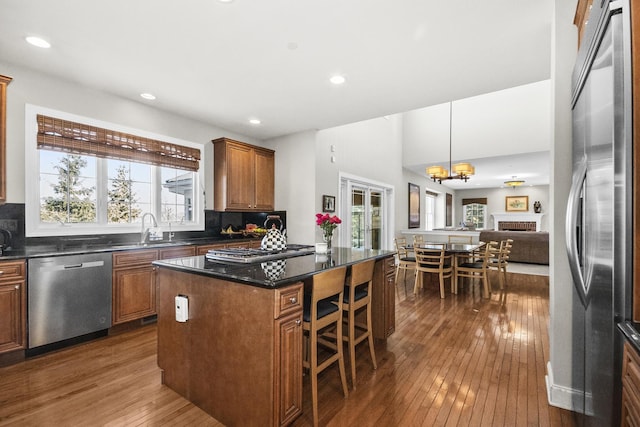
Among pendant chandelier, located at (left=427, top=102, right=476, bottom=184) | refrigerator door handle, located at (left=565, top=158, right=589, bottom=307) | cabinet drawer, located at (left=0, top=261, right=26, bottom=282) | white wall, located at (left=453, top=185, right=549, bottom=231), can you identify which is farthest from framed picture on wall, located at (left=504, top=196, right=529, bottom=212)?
cabinet drawer, located at (left=0, top=261, right=26, bottom=282)

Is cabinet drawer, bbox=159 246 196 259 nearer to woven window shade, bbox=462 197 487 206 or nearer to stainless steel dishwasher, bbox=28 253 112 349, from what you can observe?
stainless steel dishwasher, bbox=28 253 112 349

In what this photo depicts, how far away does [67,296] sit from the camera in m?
2.85

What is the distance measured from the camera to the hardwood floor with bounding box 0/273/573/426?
1877mm

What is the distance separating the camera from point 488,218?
12805mm

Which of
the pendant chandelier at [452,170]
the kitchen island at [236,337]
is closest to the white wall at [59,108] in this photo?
the kitchen island at [236,337]

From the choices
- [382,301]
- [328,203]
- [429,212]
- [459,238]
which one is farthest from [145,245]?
[429,212]

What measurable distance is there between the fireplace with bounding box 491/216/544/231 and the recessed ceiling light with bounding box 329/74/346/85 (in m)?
11.0

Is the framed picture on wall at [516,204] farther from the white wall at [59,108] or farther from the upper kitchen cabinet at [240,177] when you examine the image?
the white wall at [59,108]

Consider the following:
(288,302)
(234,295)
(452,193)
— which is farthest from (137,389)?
(452,193)

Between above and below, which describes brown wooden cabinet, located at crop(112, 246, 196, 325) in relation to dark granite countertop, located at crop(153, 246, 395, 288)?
below

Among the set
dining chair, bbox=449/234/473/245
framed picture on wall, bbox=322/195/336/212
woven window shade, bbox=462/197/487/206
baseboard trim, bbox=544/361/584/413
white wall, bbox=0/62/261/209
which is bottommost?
baseboard trim, bbox=544/361/584/413

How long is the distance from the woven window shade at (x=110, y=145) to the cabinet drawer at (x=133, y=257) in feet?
4.06

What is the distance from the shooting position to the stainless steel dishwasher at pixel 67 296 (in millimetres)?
2674

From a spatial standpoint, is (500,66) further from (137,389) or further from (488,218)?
(488,218)
